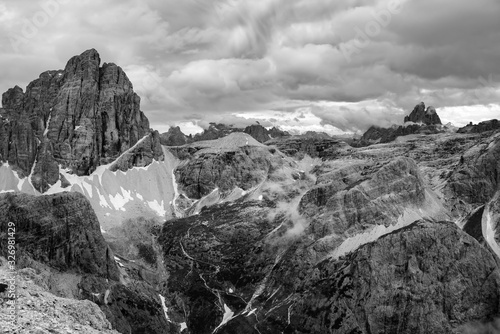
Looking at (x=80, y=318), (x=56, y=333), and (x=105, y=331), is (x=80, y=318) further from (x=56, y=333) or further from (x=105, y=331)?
(x=56, y=333)

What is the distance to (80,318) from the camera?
445 ft

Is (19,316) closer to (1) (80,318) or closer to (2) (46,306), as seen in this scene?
(2) (46,306)

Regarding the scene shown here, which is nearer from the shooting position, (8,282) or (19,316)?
(19,316)

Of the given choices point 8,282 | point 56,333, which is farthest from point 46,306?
point 56,333

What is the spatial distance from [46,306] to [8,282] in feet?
33.7

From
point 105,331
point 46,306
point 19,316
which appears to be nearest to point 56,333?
point 19,316

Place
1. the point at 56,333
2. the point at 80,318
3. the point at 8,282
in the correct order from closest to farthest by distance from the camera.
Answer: the point at 56,333, the point at 8,282, the point at 80,318

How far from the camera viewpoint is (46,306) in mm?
127875

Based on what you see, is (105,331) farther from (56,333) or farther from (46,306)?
(56,333)

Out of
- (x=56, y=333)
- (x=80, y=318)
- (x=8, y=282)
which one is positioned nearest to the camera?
(x=56, y=333)

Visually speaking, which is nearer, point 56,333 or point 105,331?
point 56,333

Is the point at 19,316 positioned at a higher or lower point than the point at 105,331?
higher

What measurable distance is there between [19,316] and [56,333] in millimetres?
8276

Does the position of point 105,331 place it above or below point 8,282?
below
